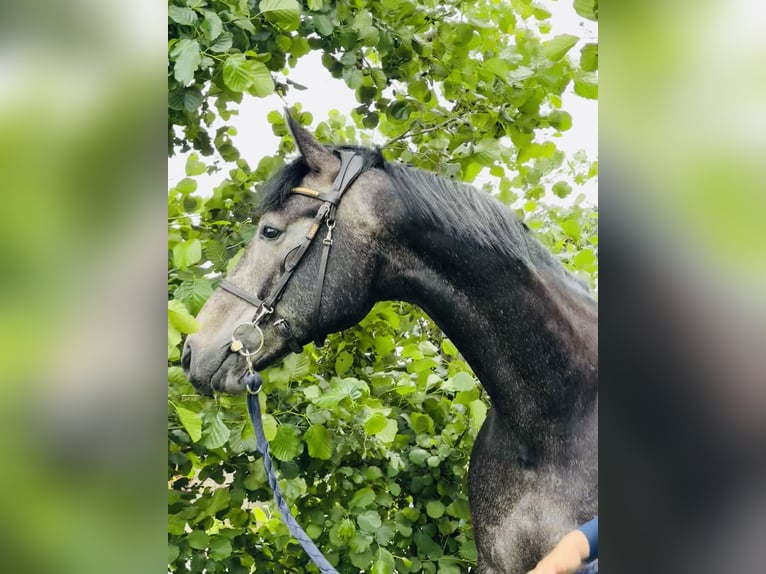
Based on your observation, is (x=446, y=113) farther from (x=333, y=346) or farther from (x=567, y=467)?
(x=567, y=467)

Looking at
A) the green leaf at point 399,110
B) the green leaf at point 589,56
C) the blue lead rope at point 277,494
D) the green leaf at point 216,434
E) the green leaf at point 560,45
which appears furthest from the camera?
the green leaf at point 399,110

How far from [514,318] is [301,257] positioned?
1.15ft

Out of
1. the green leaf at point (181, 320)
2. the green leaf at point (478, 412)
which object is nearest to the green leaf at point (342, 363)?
the green leaf at point (478, 412)

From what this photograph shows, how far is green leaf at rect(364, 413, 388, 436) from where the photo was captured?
1156 millimetres

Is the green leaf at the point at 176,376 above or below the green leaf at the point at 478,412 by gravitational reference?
above

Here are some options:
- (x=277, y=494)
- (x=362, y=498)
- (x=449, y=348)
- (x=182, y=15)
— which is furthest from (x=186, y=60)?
(x=362, y=498)

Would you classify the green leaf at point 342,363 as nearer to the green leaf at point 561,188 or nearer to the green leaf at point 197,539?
the green leaf at point 197,539

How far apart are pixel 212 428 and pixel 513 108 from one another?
0.84 meters

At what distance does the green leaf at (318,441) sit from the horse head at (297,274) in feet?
0.75

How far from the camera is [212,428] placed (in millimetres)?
1073

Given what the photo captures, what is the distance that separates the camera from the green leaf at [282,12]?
1026 mm
